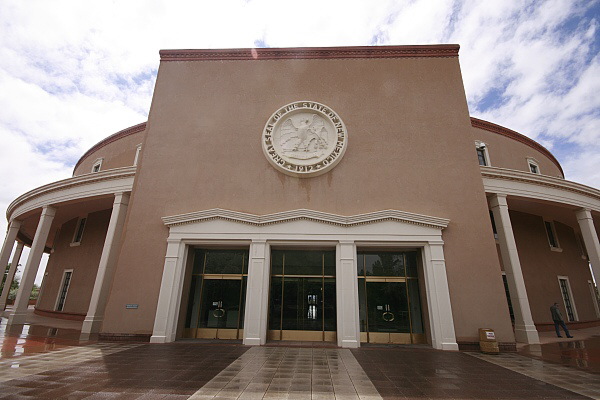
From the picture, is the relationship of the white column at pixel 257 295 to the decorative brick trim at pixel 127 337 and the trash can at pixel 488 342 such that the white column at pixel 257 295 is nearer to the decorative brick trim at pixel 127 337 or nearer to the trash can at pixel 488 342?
the decorative brick trim at pixel 127 337

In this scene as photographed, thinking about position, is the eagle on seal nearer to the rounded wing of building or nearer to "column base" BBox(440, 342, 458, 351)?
the rounded wing of building

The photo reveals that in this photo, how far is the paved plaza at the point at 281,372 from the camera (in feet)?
18.0

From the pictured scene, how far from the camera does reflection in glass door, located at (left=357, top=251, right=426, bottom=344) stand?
1128cm

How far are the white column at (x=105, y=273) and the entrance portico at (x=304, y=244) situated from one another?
3857mm

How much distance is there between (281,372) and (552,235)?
19.7 m

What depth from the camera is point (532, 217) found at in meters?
18.0

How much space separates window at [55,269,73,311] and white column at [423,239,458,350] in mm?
20711

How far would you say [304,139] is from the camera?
1302 cm

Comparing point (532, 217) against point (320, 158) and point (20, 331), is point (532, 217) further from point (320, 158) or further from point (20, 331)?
point (20, 331)

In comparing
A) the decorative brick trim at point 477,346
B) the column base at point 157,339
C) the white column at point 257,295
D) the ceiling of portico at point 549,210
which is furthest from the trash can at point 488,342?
the column base at point 157,339

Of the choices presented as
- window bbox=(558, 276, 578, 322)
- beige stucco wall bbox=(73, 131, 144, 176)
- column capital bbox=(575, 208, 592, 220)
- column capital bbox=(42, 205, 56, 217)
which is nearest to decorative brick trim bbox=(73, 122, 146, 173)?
beige stucco wall bbox=(73, 131, 144, 176)

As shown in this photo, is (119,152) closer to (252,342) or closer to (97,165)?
(97,165)

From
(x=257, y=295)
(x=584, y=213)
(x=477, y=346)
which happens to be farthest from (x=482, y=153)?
(x=257, y=295)

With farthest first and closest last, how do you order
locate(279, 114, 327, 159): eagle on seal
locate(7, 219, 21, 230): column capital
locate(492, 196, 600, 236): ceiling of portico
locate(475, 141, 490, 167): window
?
locate(7, 219, 21, 230): column capital < locate(475, 141, 490, 167): window < locate(492, 196, 600, 236): ceiling of portico < locate(279, 114, 327, 159): eagle on seal
